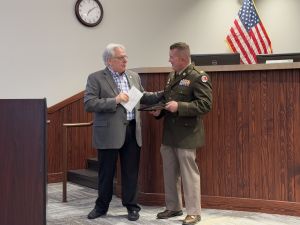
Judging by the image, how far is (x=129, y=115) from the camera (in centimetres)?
322

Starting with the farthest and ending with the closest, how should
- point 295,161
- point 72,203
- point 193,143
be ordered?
point 72,203 → point 295,161 → point 193,143

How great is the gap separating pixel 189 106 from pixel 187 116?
11 cm

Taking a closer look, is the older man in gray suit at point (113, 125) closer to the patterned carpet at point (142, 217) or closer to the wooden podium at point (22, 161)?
the patterned carpet at point (142, 217)

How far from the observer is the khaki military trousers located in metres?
3.10

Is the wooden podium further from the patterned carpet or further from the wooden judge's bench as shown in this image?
the wooden judge's bench

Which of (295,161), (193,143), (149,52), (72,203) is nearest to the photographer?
(193,143)

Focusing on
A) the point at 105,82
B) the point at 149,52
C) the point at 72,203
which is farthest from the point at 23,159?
the point at 149,52

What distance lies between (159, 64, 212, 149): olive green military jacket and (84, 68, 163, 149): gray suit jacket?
0.32 m

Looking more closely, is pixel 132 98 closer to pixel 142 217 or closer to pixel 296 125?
pixel 142 217

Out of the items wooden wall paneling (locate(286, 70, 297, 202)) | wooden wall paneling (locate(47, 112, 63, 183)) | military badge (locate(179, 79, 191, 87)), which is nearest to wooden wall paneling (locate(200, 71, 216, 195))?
military badge (locate(179, 79, 191, 87))

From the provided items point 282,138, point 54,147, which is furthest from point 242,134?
point 54,147

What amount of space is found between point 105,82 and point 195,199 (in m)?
1.16

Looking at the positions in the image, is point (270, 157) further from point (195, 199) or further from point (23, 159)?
point (23, 159)

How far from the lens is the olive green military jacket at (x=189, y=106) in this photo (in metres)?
3.01
